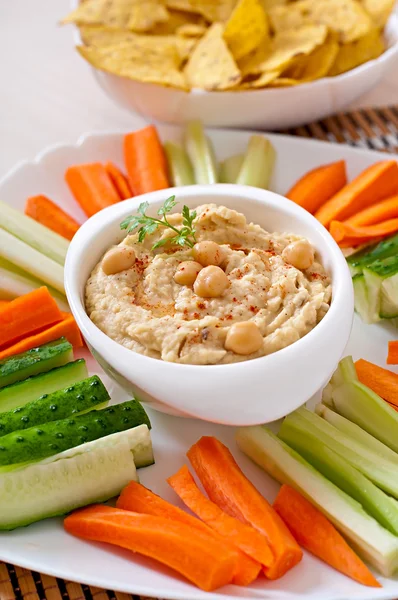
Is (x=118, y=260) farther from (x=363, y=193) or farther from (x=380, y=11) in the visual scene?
(x=380, y=11)

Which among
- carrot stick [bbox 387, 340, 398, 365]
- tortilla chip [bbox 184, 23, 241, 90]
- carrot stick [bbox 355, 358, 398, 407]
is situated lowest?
carrot stick [bbox 387, 340, 398, 365]

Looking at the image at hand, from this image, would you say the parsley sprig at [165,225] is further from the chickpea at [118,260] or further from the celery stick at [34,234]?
the celery stick at [34,234]

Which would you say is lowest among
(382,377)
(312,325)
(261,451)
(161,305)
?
(382,377)

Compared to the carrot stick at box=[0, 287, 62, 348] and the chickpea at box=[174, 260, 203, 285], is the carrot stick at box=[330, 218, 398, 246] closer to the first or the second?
the chickpea at box=[174, 260, 203, 285]

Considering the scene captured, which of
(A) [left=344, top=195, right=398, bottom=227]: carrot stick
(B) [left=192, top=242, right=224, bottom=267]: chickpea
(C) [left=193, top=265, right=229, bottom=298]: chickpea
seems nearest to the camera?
(C) [left=193, top=265, right=229, bottom=298]: chickpea

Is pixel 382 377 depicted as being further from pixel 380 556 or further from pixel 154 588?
pixel 154 588

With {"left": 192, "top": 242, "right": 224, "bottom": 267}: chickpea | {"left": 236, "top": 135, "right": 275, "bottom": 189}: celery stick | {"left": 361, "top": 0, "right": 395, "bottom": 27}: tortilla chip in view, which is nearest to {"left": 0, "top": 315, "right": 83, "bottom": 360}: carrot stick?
{"left": 192, "top": 242, "right": 224, "bottom": 267}: chickpea

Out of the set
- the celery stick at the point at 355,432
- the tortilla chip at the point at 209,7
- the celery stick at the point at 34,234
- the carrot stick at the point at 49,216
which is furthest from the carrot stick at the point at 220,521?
the tortilla chip at the point at 209,7

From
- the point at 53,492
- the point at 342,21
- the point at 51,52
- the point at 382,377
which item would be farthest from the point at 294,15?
the point at 53,492
